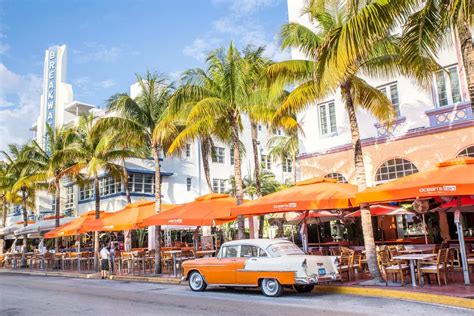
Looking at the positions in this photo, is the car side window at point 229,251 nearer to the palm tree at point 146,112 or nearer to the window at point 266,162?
the palm tree at point 146,112

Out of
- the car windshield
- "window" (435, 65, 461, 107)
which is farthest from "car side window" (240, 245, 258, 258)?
"window" (435, 65, 461, 107)

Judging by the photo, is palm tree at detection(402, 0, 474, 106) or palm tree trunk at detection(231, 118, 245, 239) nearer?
palm tree at detection(402, 0, 474, 106)

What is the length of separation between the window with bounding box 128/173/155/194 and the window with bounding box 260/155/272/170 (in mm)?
13292

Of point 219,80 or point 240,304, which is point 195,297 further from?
point 219,80

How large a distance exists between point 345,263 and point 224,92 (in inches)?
330

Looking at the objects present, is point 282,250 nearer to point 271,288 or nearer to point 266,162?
point 271,288

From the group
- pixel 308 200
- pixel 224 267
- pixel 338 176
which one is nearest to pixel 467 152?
pixel 338 176

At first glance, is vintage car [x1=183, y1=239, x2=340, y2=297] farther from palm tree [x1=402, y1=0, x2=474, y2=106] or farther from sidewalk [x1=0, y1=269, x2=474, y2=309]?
palm tree [x1=402, y1=0, x2=474, y2=106]

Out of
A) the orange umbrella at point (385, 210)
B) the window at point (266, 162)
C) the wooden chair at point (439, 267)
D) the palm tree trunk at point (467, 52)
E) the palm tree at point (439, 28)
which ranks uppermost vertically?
the window at point (266, 162)

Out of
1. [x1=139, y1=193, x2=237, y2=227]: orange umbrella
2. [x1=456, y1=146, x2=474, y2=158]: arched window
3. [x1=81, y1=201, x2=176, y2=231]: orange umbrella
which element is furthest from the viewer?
[x1=81, y1=201, x2=176, y2=231]: orange umbrella

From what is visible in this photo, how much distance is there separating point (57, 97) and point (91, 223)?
27428mm

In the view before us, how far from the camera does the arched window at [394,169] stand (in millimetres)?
19098

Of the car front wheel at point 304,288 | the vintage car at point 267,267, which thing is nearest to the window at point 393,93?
the vintage car at point 267,267

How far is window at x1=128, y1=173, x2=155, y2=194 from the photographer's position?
36219 millimetres
